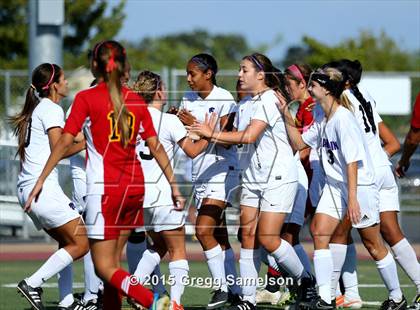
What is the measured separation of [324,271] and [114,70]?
111 inches

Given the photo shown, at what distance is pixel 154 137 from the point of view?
26.3 feet

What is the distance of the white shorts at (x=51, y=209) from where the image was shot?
31.6ft

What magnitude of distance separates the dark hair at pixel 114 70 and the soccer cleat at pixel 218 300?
296cm

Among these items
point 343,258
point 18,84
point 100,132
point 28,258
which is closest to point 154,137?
point 100,132

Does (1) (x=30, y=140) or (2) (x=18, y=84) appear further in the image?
(2) (x=18, y=84)

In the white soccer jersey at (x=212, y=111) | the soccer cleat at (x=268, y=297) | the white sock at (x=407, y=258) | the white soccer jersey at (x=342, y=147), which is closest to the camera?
the white soccer jersey at (x=342, y=147)

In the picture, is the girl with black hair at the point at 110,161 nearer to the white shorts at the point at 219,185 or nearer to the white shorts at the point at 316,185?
the white shorts at the point at 219,185

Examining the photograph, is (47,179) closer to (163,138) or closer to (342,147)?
(163,138)

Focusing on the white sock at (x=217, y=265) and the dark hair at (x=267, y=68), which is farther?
the white sock at (x=217, y=265)

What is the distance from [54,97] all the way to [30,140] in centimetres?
46

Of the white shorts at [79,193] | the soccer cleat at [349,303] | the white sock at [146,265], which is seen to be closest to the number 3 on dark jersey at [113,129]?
the white sock at [146,265]

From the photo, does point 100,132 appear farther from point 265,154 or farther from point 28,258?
point 28,258

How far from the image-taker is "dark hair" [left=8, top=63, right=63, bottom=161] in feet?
32.3

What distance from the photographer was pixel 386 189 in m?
10.0
